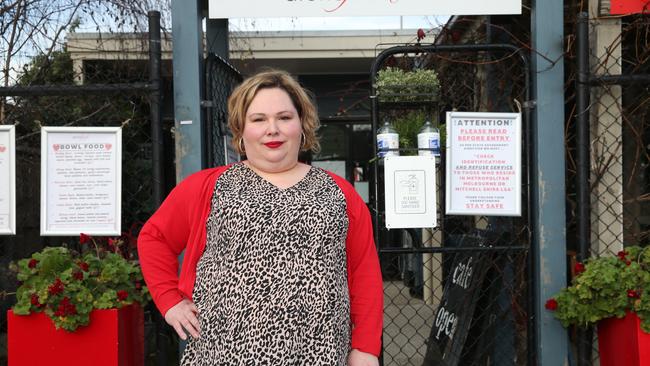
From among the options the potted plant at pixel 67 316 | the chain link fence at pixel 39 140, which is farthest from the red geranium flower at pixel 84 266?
the chain link fence at pixel 39 140

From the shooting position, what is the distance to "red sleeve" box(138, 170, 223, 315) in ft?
7.04

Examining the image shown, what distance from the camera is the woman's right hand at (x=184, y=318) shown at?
6.73ft

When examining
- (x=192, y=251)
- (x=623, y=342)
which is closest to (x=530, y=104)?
(x=623, y=342)

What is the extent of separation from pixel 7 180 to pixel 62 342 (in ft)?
2.87

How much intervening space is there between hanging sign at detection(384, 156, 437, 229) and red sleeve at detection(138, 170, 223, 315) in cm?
107

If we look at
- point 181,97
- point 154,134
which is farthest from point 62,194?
point 181,97

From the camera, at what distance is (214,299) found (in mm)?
2020

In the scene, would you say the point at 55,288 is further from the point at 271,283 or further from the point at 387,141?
the point at 387,141

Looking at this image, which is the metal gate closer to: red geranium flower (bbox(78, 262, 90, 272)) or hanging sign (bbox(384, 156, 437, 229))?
hanging sign (bbox(384, 156, 437, 229))

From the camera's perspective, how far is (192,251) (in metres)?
2.15

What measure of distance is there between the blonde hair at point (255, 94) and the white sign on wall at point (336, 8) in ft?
2.99

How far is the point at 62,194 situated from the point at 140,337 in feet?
2.48

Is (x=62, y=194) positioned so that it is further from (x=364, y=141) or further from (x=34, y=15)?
(x=364, y=141)

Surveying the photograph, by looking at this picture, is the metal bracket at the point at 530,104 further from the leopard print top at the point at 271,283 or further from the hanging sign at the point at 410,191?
the leopard print top at the point at 271,283
